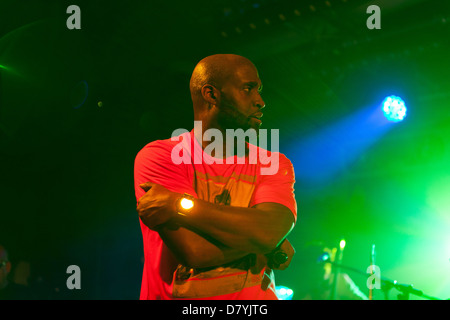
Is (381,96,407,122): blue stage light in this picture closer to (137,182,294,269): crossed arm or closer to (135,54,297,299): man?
(135,54,297,299): man

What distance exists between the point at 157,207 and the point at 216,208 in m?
0.26

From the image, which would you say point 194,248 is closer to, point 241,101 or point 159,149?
point 159,149

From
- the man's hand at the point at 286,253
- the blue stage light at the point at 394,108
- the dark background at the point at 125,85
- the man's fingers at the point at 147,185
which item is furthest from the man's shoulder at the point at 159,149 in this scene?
the blue stage light at the point at 394,108

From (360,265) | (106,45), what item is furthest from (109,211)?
(360,265)

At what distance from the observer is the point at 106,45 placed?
5.27 m

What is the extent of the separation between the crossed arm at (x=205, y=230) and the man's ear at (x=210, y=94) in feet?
2.35

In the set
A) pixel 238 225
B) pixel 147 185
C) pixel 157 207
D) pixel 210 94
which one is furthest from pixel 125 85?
pixel 238 225

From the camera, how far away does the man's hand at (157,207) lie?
6.09 ft

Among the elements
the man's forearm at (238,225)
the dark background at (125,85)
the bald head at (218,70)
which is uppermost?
the dark background at (125,85)

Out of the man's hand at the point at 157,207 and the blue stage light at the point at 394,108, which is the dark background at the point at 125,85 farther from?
the man's hand at the point at 157,207

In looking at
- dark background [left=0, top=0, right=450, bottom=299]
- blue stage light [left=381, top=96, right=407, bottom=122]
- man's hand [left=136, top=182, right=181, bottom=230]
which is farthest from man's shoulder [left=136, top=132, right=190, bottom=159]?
blue stage light [left=381, top=96, right=407, bottom=122]

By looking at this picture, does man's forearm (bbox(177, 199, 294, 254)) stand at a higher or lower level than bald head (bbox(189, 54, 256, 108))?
lower

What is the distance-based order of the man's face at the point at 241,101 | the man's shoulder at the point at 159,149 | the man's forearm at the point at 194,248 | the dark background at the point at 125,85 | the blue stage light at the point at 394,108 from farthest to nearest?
the blue stage light at the point at 394,108, the dark background at the point at 125,85, the man's face at the point at 241,101, the man's shoulder at the point at 159,149, the man's forearm at the point at 194,248

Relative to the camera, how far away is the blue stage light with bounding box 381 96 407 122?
9.02 metres
